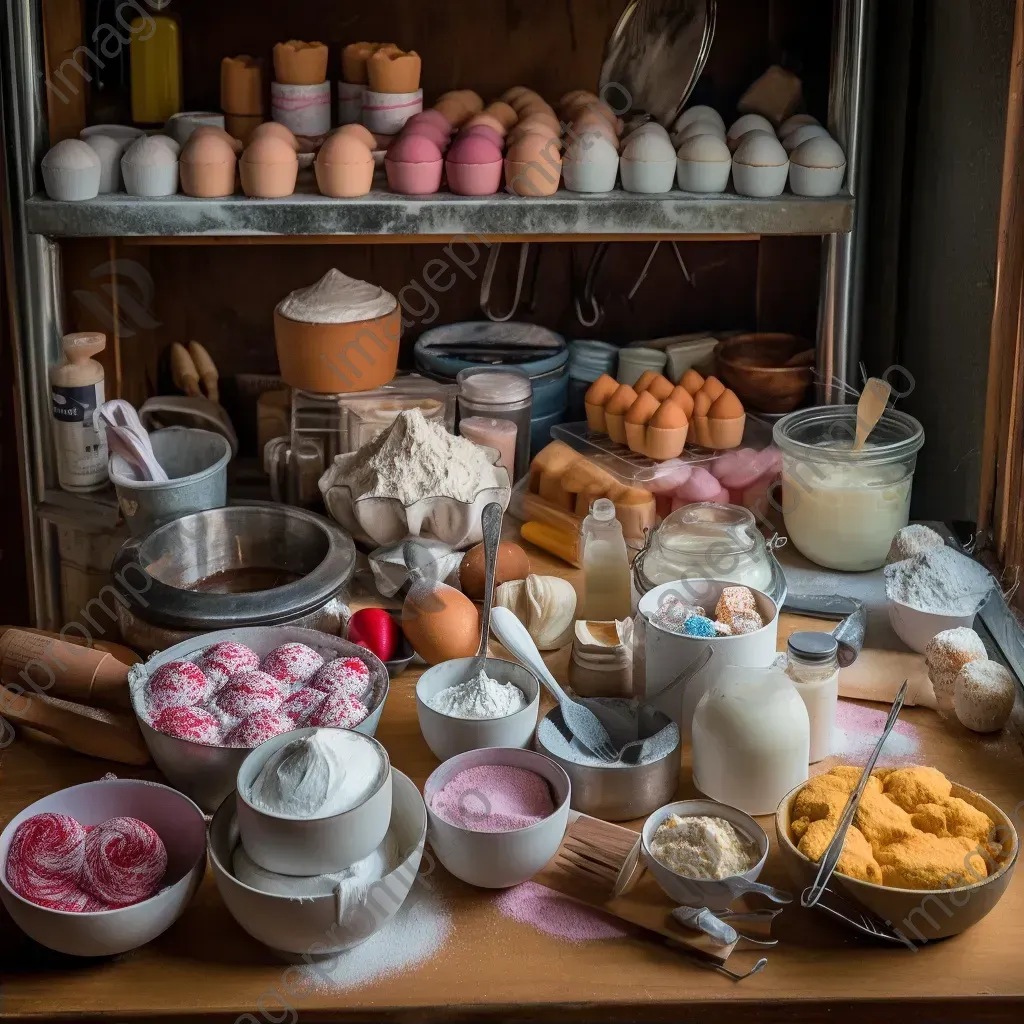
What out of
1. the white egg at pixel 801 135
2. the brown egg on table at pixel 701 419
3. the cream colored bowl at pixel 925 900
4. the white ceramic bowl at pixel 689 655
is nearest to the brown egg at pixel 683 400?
the brown egg on table at pixel 701 419

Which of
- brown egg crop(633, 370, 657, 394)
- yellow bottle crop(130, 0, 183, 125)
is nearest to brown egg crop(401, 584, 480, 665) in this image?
brown egg crop(633, 370, 657, 394)

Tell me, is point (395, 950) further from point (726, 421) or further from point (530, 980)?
point (726, 421)

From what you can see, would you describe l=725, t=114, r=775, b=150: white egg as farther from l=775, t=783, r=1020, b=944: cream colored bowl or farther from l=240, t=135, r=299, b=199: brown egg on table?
l=775, t=783, r=1020, b=944: cream colored bowl

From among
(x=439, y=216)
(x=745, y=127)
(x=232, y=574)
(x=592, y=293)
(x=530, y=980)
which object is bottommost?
(x=530, y=980)

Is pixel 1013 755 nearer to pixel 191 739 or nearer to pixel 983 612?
A: pixel 983 612

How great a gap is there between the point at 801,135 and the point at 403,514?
2.25ft

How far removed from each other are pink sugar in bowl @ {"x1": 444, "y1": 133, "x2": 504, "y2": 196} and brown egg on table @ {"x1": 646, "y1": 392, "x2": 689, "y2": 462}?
344mm

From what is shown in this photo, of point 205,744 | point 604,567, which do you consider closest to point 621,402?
point 604,567

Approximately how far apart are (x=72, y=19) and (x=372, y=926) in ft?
4.17

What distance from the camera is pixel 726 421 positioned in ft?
5.32

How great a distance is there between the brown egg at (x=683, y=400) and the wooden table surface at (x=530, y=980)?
0.76 m

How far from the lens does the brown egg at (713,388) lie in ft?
5.40

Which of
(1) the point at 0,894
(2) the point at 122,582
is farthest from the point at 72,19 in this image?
(1) the point at 0,894

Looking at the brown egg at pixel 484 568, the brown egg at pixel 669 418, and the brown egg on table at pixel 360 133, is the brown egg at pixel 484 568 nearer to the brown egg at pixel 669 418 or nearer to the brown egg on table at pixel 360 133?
the brown egg at pixel 669 418
